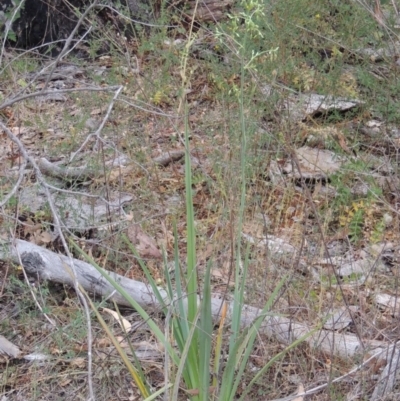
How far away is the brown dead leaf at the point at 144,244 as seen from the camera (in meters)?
3.45

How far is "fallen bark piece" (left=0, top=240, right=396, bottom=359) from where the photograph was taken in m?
2.68

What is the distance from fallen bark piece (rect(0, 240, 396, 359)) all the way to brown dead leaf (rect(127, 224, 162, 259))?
0.33 m

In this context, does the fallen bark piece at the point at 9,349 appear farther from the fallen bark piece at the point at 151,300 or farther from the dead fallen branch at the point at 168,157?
the dead fallen branch at the point at 168,157

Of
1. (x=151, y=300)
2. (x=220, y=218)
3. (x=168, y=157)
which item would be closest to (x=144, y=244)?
(x=220, y=218)

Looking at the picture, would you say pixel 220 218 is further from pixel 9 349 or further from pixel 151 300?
pixel 9 349

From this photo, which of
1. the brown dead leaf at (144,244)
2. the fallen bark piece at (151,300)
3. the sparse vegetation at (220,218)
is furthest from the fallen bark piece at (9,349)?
the brown dead leaf at (144,244)

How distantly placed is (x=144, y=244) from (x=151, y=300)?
548mm

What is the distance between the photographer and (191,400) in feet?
7.46

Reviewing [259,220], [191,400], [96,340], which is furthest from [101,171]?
[191,400]

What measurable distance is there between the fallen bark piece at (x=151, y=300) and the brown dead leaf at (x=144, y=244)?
0.33 metres

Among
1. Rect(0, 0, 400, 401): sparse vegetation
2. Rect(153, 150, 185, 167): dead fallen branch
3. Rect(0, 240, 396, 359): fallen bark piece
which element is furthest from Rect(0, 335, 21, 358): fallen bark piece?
Rect(153, 150, 185, 167): dead fallen branch

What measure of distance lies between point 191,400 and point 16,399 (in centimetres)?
85

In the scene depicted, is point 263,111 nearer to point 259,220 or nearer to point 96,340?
point 259,220

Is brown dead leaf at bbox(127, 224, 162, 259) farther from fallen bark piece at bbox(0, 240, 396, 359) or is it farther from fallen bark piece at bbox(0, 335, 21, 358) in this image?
fallen bark piece at bbox(0, 335, 21, 358)
